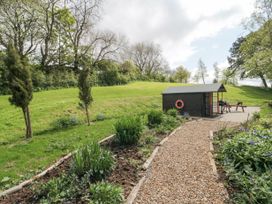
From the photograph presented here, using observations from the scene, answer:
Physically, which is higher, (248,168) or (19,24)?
(19,24)

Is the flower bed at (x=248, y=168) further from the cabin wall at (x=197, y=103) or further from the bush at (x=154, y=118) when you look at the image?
the cabin wall at (x=197, y=103)

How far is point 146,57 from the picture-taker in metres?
54.7

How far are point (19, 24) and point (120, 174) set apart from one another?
79.3 ft

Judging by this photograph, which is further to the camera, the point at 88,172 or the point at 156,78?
the point at 156,78

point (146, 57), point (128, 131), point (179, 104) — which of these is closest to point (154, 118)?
point (128, 131)

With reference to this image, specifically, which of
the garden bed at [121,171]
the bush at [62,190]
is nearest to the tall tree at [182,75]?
the garden bed at [121,171]

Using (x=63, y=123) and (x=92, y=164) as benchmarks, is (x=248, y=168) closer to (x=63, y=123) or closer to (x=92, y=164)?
(x=92, y=164)

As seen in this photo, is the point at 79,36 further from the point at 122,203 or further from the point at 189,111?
the point at 122,203

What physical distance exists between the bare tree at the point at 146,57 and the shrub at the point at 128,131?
157 ft

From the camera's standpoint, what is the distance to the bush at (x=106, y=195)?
11.7ft

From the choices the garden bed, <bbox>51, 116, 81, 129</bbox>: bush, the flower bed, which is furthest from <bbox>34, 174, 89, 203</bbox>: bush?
<bbox>51, 116, 81, 129</bbox>: bush

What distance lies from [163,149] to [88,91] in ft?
19.5

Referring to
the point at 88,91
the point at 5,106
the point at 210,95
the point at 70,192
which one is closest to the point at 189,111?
the point at 210,95

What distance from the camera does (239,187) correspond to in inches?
161
